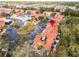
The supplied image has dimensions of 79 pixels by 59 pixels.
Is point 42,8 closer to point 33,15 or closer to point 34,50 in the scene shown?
point 33,15

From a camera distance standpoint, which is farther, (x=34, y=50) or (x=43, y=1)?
(x=43, y=1)

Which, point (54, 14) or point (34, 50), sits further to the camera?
point (54, 14)

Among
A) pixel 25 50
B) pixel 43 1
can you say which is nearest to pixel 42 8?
pixel 43 1

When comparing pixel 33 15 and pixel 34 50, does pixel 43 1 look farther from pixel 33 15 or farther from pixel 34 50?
pixel 34 50

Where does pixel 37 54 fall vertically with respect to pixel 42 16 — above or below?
below

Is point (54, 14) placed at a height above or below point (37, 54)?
above

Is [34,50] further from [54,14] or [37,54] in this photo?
[54,14]

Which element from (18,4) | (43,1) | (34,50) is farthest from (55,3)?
(34,50)

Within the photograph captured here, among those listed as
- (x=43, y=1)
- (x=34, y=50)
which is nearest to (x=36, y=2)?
(x=43, y=1)
